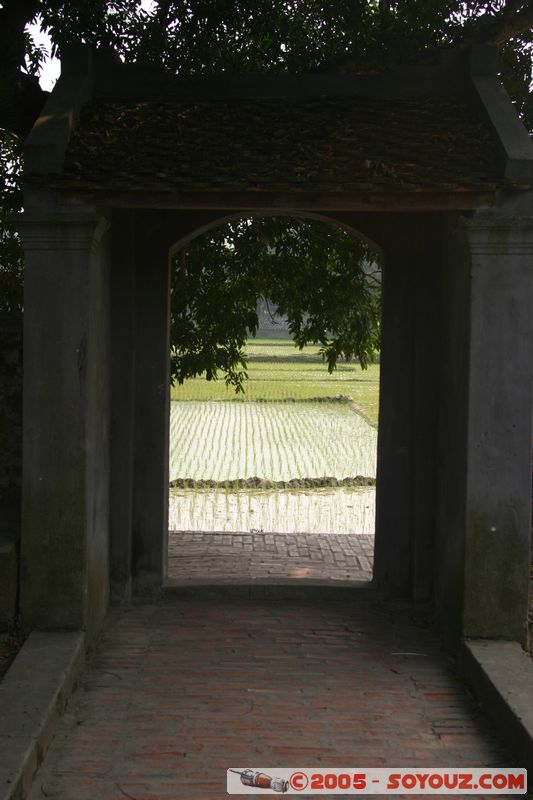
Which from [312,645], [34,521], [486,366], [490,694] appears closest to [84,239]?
[34,521]

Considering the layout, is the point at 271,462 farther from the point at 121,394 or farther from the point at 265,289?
the point at 121,394

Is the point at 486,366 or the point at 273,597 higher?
the point at 486,366

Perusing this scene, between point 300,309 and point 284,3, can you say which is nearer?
point 284,3

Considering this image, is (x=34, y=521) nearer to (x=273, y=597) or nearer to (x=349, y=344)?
(x=273, y=597)

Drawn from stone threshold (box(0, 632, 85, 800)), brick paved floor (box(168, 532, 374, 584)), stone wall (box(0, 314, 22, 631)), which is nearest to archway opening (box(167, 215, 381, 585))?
brick paved floor (box(168, 532, 374, 584))

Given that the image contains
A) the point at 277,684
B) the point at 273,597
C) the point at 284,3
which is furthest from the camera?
the point at 284,3

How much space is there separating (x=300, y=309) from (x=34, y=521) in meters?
6.09

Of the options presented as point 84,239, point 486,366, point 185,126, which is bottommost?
point 486,366

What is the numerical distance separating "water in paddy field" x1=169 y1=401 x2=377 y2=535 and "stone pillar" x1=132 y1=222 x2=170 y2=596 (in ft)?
10.2

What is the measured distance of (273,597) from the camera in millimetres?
7820

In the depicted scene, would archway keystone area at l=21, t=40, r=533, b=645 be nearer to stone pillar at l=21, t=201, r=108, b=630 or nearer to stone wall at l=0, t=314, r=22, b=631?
stone pillar at l=21, t=201, r=108, b=630

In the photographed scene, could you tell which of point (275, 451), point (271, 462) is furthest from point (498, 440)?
point (275, 451)

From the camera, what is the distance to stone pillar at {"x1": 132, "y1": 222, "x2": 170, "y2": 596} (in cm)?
785

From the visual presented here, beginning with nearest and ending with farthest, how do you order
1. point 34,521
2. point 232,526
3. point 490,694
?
point 490,694 → point 34,521 → point 232,526
